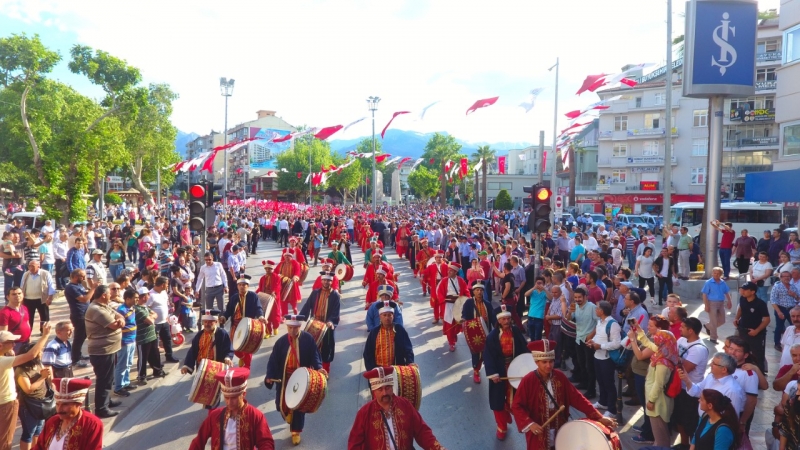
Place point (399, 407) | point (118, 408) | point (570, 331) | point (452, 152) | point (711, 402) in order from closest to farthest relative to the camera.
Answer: point (711, 402)
point (399, 407)
point (118, 408)
point (570, 331)
point (452, 152)

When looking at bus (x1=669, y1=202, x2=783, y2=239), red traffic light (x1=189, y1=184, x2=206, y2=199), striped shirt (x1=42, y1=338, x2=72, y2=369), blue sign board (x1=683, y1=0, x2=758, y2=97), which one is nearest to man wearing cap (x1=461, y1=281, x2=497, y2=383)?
striped shirt (x1=42, y1=338, x2=72, y2=369)

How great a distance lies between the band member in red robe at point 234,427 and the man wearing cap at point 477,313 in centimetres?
476

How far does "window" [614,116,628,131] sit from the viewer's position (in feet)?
181

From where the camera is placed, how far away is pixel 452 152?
8700 centimetres

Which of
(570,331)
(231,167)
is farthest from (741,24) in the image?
(231,167)

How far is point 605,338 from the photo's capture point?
290 inches

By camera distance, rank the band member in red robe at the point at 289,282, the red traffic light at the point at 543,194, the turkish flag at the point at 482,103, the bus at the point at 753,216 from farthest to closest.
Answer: the bus at the point at 753,216 → the turkish flag at the point at 482,103 → the band member in red robe at the point at 289,282 → the red traffic light at the point at 543,194

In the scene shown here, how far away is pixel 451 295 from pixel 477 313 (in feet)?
5.70

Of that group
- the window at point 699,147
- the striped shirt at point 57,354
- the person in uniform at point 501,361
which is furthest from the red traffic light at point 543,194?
the window at point 699,147

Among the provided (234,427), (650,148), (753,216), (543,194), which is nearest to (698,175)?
(650,148)

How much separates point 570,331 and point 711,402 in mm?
4346

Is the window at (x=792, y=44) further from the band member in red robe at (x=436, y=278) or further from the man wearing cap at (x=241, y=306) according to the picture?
the man wearing cap at (x=241, y=306)

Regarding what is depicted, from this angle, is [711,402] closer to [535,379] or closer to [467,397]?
[535,379]

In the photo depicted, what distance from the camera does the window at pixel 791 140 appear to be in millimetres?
20203
